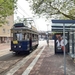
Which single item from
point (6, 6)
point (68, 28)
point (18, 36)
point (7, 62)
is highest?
point (6, 6)

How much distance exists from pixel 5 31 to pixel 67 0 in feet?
172

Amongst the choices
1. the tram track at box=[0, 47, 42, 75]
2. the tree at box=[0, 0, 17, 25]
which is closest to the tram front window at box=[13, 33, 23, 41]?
the tram track at box=[0, 47, 42, 75]

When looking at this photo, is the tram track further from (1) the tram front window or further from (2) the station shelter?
(2) the station shelter

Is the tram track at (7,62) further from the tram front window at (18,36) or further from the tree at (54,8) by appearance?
the tree at (54,8)

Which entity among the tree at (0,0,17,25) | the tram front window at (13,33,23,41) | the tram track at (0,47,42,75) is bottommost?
the tram track at (0,47,42,75)

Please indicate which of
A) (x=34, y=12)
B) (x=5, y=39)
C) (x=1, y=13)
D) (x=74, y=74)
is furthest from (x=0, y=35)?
(x=74, y=74)

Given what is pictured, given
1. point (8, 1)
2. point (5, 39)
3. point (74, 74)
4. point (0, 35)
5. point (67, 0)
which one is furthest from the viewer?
point (5, 39)

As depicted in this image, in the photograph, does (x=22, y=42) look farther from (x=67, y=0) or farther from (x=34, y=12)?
(x=67, y=0)

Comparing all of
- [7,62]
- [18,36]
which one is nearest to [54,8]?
[18,36]

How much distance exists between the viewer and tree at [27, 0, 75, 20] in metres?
19.6

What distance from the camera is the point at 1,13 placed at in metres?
16.1

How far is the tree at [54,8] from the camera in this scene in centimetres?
1958

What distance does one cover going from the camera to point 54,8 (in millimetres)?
20453

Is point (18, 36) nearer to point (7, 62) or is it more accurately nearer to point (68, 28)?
point (7, 62)
